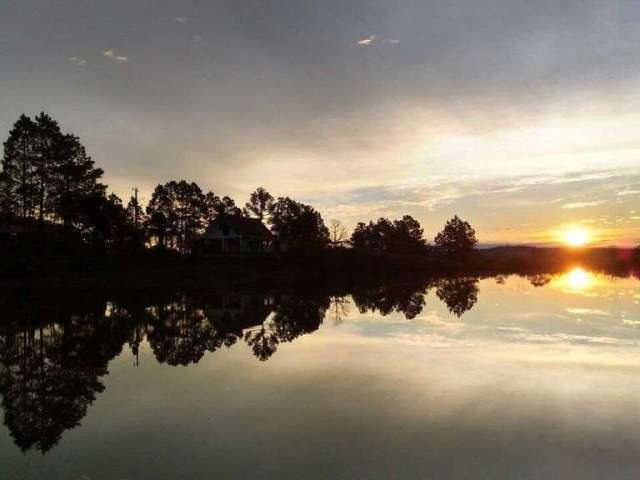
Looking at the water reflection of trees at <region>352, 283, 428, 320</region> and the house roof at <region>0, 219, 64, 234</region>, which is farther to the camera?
the house roof at <region>0, 219, 64, 234</region>

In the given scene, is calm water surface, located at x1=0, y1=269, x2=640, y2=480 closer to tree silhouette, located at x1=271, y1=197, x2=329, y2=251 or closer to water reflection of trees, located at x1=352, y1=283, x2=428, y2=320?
water reflection of trees, located at x1=352, y1=283, x2=428, y2=320

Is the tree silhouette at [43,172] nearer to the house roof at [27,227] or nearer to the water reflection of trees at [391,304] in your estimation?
the house roof at [27,227]

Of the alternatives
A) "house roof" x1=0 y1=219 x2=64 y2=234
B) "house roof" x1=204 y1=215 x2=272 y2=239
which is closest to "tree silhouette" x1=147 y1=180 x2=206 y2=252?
"house roof" x1=204 y1=215 x2=272 y2=239

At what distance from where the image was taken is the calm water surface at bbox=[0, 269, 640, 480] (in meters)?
8.77

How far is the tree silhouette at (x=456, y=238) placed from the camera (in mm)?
143625

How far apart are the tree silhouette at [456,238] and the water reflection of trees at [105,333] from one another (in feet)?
347

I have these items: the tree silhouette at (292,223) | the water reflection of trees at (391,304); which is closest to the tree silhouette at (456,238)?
the tree silhouette at (292,223)

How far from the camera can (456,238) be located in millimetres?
145000

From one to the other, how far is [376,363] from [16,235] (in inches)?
2152

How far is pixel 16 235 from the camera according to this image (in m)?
55.5

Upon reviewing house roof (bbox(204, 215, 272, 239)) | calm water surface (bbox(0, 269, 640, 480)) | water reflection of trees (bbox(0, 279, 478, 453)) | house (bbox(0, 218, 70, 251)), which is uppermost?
house roof (bbox(204, 215, 272, 239))

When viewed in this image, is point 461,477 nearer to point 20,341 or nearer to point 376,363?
point 376,363

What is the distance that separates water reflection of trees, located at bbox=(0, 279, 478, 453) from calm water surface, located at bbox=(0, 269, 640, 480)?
12 centimetres

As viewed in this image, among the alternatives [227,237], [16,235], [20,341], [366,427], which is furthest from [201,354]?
[227,237]
